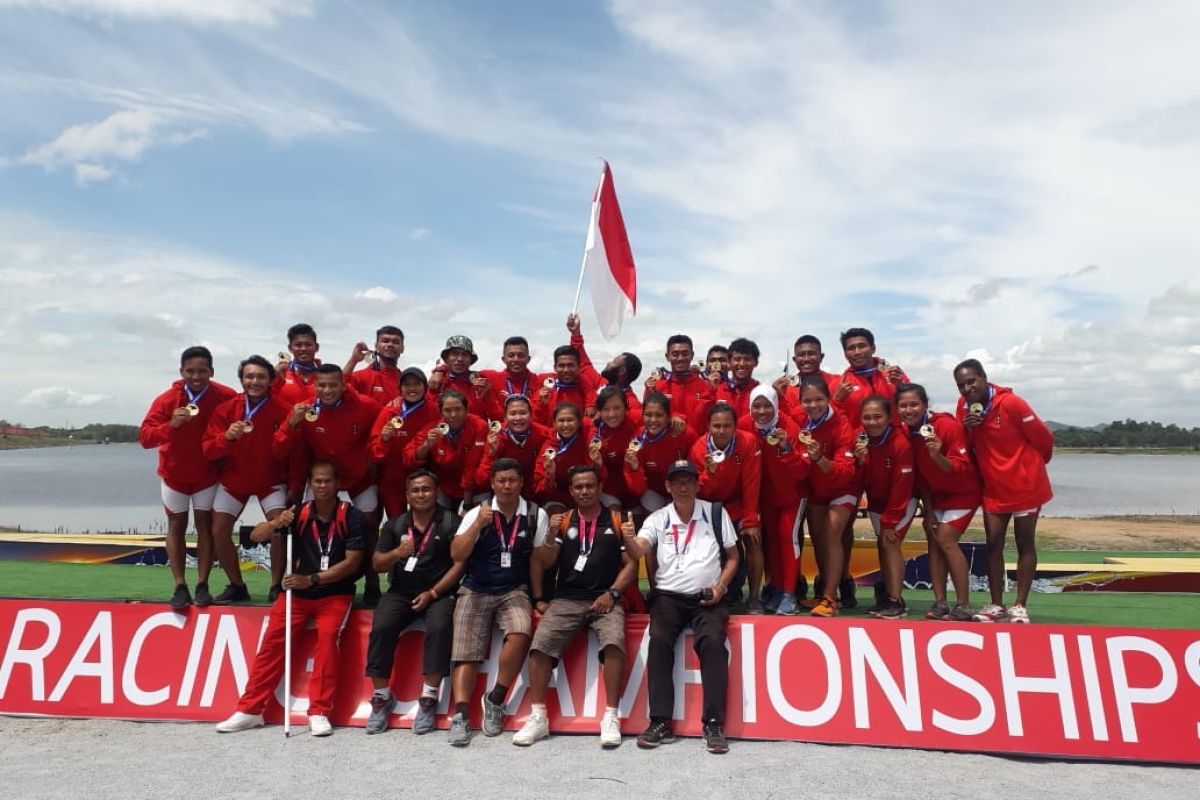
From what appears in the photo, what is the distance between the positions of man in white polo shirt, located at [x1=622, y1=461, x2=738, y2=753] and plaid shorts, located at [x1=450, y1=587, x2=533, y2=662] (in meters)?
0.83

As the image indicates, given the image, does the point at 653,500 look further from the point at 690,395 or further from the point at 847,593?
the point at 847,593

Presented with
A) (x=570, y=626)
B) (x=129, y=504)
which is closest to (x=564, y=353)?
(x=570, y=626)

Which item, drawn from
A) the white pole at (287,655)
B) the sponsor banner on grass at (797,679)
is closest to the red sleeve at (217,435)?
the white pole at (287,655)

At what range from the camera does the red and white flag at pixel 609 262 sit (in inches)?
326

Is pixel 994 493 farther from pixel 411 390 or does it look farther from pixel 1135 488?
pixel 1135 488

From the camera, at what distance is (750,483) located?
229 inches

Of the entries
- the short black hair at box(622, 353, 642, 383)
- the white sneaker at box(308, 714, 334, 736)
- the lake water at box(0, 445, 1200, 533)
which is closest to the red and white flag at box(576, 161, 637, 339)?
the short black hair at box(622, 353, 642, 383)

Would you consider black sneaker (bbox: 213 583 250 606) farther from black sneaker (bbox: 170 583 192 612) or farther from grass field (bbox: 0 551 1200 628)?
black sneaker (bbox: 170 583 192 612)

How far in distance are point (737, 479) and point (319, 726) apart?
10.9 ft

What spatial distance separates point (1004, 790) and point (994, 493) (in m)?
→ 2.26

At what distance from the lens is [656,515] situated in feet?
17.8

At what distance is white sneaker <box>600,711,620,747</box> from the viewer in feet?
15.5

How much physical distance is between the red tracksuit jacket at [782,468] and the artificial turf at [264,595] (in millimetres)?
1165

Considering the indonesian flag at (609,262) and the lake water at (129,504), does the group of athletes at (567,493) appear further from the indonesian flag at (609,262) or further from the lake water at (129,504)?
the lake water at (129,504)
